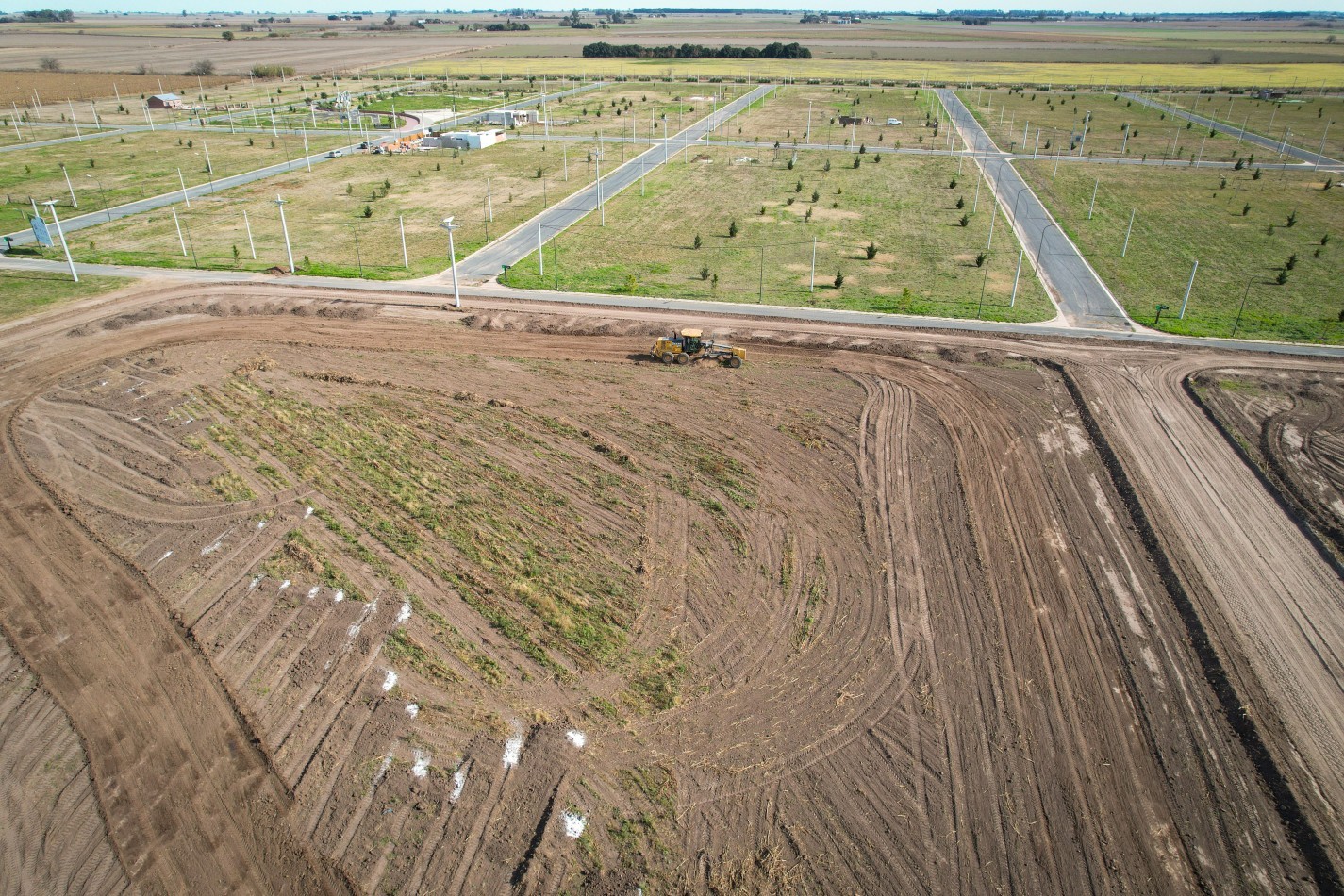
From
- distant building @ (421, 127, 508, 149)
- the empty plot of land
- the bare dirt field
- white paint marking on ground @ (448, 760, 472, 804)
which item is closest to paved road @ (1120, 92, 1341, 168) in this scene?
the bare dirt field

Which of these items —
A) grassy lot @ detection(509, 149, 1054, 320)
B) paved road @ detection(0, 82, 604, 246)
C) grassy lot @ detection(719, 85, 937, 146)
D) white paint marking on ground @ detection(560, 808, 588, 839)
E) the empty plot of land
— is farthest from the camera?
grassy lot @ detection(719, 85, 937, 146)

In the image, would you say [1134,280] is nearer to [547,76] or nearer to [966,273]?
[966,273]

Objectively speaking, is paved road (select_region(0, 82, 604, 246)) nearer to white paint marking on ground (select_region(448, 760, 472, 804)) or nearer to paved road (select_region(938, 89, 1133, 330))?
white paint marking on ground (select_region(448, 760, 472, 804))

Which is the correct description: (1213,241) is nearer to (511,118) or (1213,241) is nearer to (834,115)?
→ (834,115)

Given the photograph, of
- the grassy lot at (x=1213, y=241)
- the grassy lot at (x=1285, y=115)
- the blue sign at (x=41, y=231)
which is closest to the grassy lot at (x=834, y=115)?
the grassy lot at (x=1213, y=241)

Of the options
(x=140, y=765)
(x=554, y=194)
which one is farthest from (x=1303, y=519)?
(x=554, y=194)

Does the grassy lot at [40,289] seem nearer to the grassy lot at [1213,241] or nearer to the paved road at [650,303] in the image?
the paved road at [650,303]
